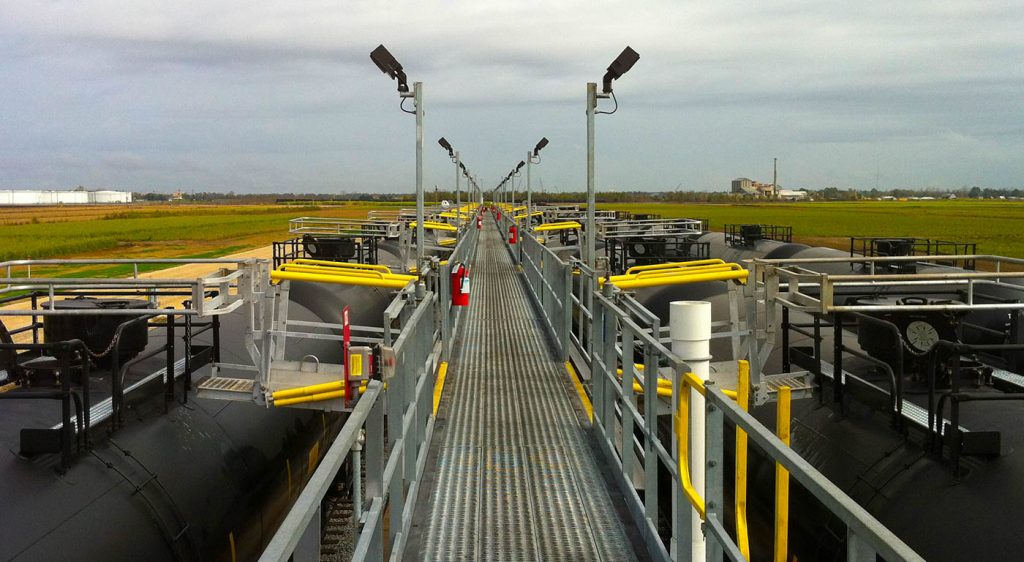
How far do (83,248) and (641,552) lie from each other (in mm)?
68326

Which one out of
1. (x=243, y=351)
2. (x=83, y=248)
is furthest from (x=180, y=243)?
(x=243, y=351)

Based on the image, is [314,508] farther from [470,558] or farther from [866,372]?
[866,372]

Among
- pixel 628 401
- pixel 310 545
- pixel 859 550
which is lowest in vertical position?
pixel 628 401

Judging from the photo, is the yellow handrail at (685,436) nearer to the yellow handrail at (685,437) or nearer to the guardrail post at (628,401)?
the yellow handrail at (685,437)

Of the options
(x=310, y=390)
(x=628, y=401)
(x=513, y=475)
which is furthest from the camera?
(x=310, y=390)

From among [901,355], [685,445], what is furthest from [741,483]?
[901,355]

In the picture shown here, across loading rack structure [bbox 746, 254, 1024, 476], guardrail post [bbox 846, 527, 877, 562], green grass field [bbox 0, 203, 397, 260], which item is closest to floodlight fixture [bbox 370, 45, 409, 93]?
loading rack structure [bbox 746, 254, 1024, 476]

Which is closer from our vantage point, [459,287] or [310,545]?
[310,545]

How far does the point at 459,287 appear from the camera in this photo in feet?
49.9

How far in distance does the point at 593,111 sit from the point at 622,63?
986 millimetres

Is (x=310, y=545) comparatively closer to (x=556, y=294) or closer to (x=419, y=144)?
(x=419, y=144)

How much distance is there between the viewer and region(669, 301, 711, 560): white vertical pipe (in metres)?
4.89

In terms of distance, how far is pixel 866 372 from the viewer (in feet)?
26.1

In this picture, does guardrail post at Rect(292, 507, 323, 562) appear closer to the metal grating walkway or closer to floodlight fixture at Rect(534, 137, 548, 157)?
the metal grating walkway
